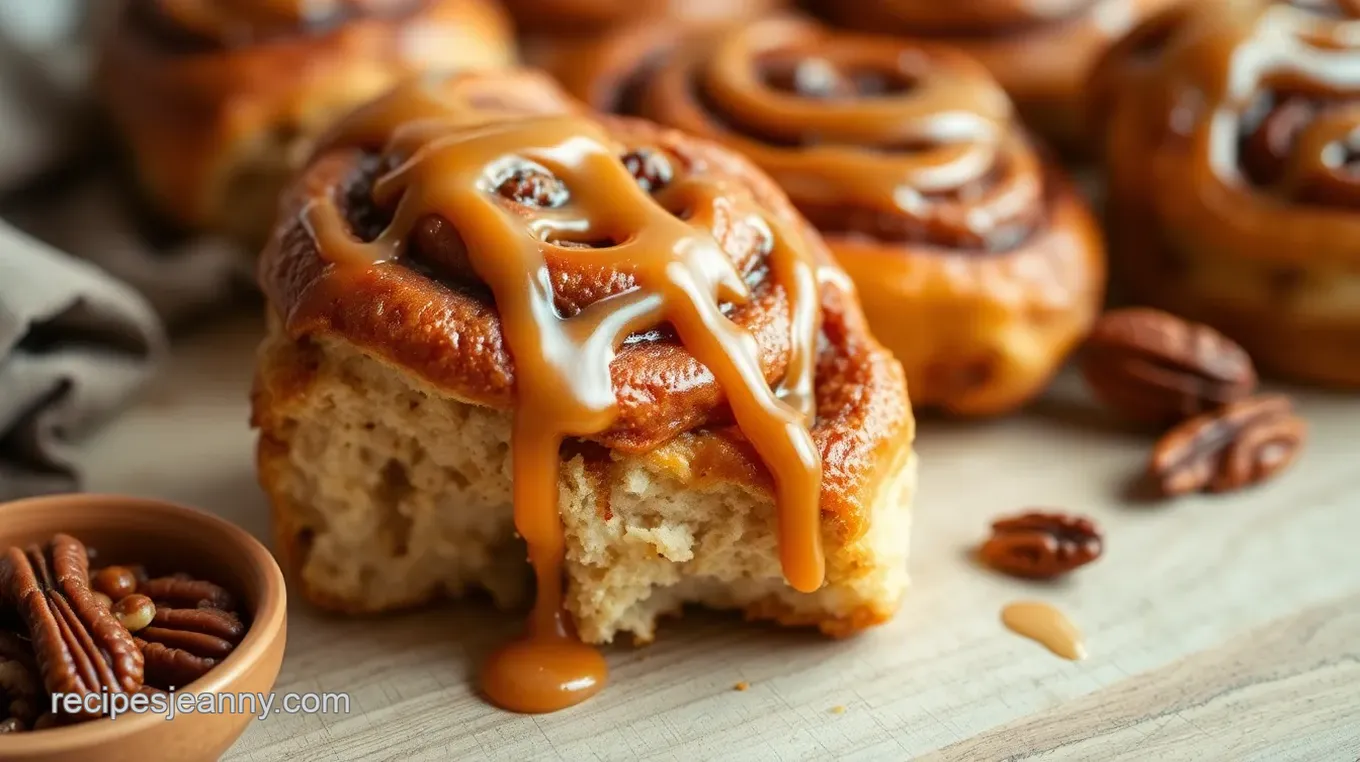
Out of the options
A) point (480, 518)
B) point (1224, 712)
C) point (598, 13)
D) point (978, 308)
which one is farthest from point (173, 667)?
point (598, 13)

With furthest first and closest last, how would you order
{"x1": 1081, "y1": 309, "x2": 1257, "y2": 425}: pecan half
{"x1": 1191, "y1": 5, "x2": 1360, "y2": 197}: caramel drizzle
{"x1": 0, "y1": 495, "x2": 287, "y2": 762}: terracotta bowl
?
{"x1": 1191, "y1": 5, "x2": 1360, "y2": 197}: caramel drizzle → {"x1": 1081, "y1": 309, "x2": 1257, "y2": 425}: pecan half → {"x1": 0, "y1": 495, "x2": 287, "y2": 762}: terracotta bowl

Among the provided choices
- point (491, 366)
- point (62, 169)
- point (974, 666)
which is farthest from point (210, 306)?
point (974, 666)

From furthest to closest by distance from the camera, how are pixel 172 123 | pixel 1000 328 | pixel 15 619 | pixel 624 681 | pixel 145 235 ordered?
pixel 145 235 < pixel 172 123 < pixel 1000 328 < pixel 624 681 < pixel 15 619

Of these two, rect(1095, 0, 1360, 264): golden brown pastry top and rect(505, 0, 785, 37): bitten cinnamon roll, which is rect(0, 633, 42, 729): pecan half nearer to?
rect(505, 0, 785, 37): bitten cinnamon roll

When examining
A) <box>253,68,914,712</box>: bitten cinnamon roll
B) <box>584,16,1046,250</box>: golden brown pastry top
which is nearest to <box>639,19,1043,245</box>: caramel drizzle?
<box>584,16,1046,250</box>: golden brown pastry top

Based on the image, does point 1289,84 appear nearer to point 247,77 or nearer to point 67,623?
point 247,77

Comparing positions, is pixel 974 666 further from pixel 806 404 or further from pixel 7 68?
pixel 7 68

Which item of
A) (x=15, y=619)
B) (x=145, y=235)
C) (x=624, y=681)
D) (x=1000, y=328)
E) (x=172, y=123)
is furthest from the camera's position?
(x=145, y=235)
